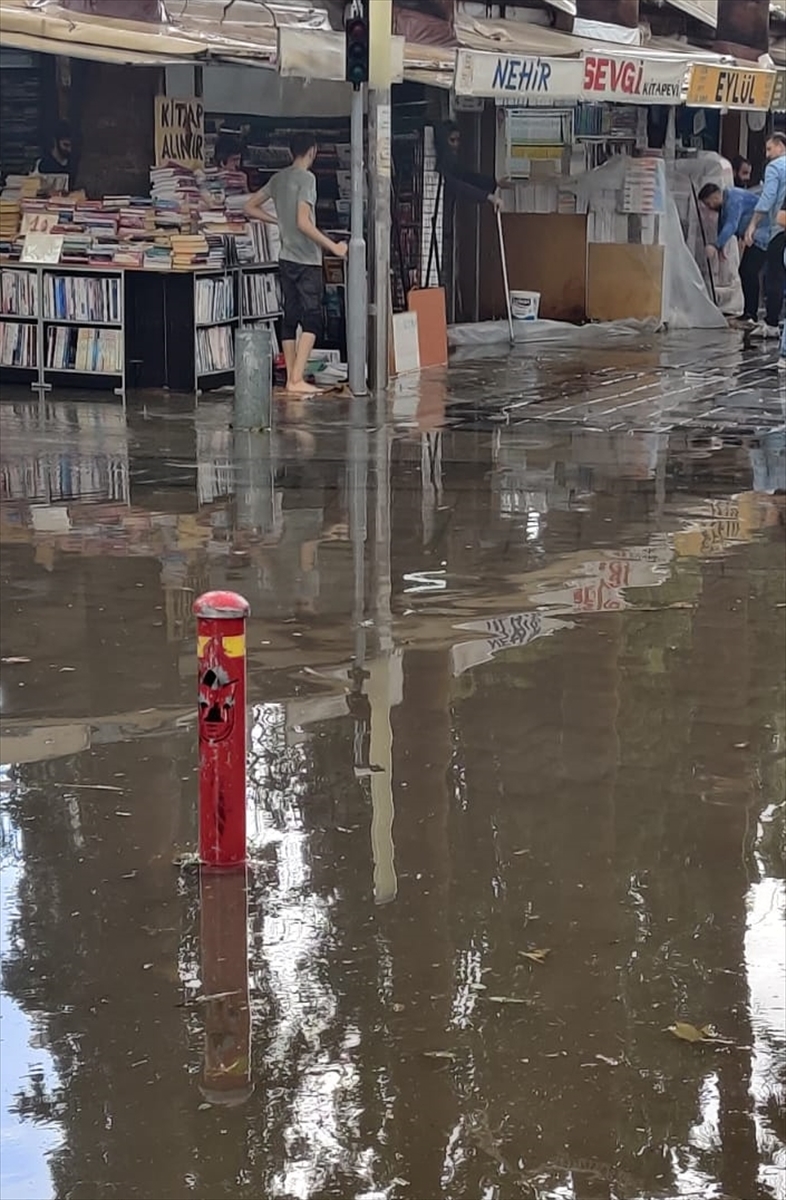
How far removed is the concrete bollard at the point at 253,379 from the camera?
13922 mm

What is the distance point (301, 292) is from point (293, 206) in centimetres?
77

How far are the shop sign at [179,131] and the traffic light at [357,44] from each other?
2087mm

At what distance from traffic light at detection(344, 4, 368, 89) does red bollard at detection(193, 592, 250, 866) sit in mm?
10426

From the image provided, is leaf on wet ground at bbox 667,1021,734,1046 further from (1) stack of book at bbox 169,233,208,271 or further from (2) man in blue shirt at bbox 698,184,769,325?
(2) man in blue shirt at bbox 698,184,769,325

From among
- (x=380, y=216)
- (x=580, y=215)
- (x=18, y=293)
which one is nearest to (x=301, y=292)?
(x=380, y=216)

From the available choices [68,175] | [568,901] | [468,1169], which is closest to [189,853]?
[568,901]

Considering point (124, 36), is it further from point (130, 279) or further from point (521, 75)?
point (521, 75)

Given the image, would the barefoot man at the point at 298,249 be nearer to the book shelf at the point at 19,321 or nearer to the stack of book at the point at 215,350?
the stack of book at the point at 215,350

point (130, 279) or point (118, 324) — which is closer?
point (130, 279)

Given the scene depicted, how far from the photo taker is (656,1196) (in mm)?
3896

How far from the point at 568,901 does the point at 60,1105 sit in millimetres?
1794

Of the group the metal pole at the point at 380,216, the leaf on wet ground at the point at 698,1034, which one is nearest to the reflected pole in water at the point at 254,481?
the metal pole at the point at 380,216

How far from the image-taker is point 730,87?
21500 mm

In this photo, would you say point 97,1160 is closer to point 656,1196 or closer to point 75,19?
point 656,1196
